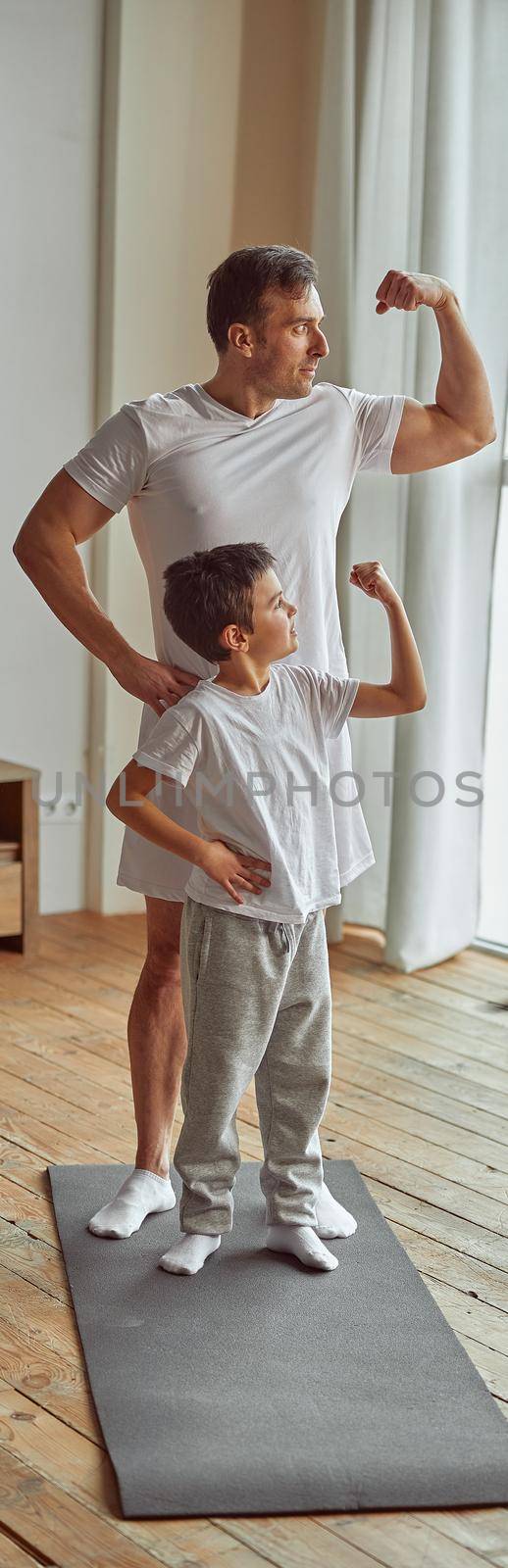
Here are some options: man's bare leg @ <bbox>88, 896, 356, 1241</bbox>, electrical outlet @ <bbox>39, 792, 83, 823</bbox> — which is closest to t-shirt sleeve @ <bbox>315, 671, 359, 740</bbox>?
man's bare leg @ <bbox>88, 896, 356, 1241</bbox>

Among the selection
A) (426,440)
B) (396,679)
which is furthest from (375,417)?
(396,679)

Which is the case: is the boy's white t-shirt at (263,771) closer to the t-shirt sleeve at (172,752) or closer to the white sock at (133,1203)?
the t-shirt sleeve at (172,752)

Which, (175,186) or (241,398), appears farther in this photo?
Result: (175,186)

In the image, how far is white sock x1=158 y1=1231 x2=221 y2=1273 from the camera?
81.4 inches

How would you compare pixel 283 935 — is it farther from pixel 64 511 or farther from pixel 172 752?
pixel 64 511

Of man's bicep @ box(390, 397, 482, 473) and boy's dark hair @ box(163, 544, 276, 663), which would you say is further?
man's bicep @ box(390, 397, 482, 473)

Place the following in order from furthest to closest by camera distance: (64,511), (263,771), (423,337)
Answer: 1. (423,337)
2. (64,511)
3. (263,771)

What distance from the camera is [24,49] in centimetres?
353

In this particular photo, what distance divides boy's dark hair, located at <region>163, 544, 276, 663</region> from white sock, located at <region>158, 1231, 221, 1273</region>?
756mm

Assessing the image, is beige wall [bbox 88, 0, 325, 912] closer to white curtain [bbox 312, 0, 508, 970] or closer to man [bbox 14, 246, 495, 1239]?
white curtain [bbox 312, 0, 508, 970]

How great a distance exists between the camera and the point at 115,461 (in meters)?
2.00

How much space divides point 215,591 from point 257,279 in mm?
395

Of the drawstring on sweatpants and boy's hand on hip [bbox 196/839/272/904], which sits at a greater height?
boy's hand on hip [bbox 196/839/272/904]

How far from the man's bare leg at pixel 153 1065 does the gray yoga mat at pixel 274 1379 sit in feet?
0.12
